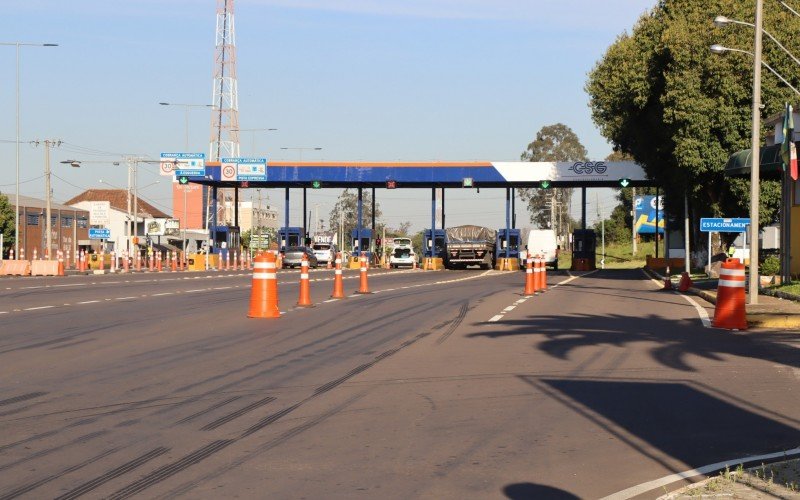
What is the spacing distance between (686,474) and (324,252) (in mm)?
72675

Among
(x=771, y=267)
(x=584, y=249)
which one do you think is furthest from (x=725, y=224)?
(x=584, y=249)

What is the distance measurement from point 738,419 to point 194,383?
5.07 metres

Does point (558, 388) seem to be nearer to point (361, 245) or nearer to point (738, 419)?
point (738, 419)

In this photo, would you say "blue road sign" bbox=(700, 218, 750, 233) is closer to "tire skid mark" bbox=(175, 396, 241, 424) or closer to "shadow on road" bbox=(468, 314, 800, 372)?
"shadow on road" bbox=(468, 314, 800, 372)

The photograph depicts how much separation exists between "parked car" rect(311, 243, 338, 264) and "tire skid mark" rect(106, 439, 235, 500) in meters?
69.9

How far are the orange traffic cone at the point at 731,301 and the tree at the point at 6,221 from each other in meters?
90.0

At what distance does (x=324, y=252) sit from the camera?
79062 mm

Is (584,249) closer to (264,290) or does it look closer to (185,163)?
(185,163)

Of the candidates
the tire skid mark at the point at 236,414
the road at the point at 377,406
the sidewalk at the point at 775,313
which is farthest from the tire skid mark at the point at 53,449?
the sidewalk at the point at 775,313

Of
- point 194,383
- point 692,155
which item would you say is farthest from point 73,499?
point 692,155

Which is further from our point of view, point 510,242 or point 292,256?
point 510,242

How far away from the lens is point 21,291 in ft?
98.3

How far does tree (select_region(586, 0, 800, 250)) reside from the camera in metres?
42.6

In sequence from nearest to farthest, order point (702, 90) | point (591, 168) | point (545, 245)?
point (702, 90) → point (591, 168) → point (545, 245)
